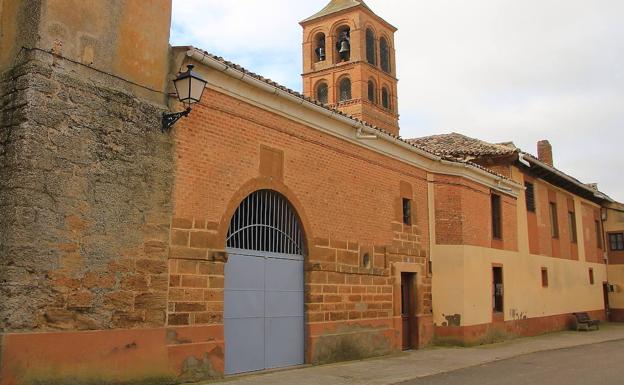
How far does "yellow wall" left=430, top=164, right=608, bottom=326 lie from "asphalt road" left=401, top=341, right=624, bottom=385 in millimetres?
2205

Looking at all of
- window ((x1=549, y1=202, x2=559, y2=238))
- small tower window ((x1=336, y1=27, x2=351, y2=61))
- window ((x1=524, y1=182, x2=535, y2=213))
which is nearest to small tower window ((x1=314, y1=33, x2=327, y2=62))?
small tower window ((x1=336, y1=27, x2=351, y2=61))

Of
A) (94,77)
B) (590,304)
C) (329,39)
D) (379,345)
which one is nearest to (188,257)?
(94,77)

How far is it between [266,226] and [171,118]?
9.13 feet

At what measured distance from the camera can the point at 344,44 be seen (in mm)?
38844

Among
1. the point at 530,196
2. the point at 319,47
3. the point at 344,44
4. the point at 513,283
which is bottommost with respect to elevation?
the point at 513,283

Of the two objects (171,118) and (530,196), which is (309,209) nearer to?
(171,118)

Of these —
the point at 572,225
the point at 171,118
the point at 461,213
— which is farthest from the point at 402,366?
the point at 572,225

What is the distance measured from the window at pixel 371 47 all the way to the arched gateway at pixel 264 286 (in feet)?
103

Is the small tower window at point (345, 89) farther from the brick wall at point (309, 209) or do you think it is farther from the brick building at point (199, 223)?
the brick wall at point (309, 209)

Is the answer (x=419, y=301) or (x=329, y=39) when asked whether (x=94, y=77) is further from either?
(x=329, y=39)

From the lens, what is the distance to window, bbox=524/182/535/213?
1961 centimetres

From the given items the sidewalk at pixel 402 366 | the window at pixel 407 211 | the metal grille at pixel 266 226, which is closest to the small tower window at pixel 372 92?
the sidewalk at pixel 402 366

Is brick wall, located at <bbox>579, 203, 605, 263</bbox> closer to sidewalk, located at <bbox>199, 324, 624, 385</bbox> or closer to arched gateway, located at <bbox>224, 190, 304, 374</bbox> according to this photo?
sidewalk, located at <bbox>199, 324, 624, 385</bbox>

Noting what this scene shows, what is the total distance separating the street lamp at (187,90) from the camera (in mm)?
8047
